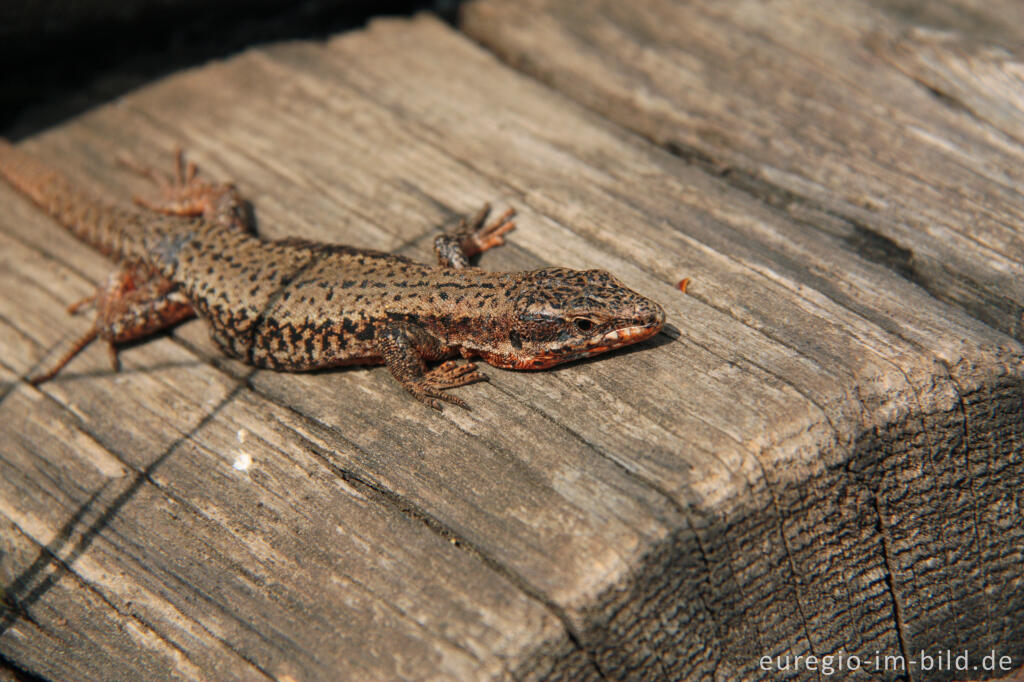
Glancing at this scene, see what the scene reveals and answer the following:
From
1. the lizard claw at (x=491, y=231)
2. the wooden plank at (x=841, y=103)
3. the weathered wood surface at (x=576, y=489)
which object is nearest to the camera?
the weathered wood surface at (x=576, y=489)

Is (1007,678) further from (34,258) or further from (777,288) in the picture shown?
(34,258)

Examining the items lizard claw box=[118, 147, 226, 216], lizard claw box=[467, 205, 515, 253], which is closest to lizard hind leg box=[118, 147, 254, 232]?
lizard claw box=[118, 147, 226, 216]

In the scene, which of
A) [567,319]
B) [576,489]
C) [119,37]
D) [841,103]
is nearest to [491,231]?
[567,319]

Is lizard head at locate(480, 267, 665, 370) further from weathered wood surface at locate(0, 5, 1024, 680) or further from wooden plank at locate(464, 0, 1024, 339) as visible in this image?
wooden plank at locate(464, 0, 1024, 339)

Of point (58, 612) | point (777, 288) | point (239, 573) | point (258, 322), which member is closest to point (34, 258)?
point (258, 322)

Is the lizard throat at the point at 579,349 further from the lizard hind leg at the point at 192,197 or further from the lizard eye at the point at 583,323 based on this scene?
the lizard hind leg at the point at 192,197

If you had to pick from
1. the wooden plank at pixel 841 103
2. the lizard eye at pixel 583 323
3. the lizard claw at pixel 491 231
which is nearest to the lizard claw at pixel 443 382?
the lizard eye at pixel 583 323
